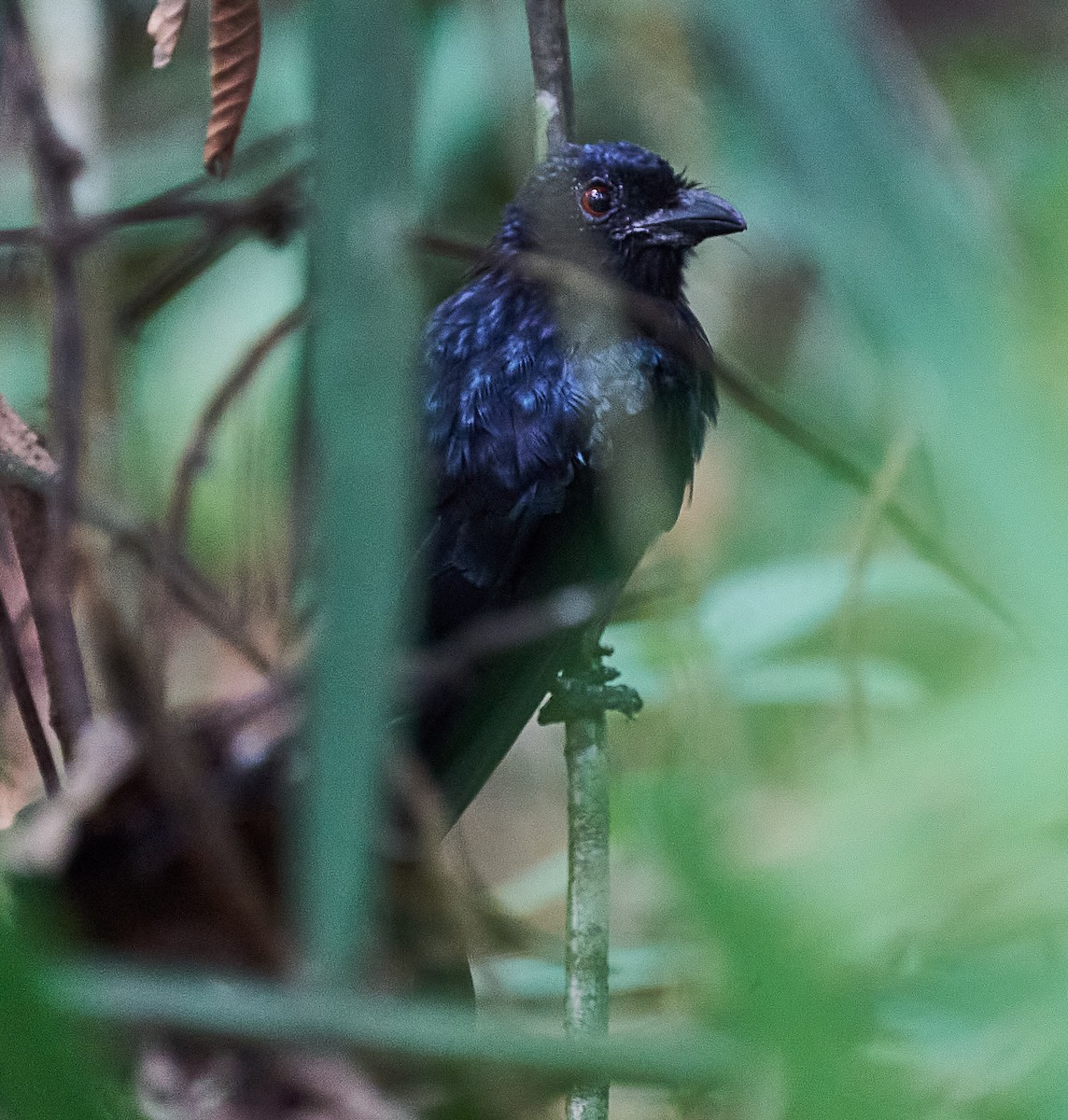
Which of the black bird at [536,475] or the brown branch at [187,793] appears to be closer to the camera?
the brown branch at [187,793]

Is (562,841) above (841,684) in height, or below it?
above

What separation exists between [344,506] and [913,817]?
588 millimetres

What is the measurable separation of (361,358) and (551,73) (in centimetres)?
160

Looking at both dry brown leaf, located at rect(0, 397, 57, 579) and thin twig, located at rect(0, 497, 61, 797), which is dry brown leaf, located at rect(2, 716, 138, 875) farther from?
dry brown leaf, located at rect(0, 397, 57, 579)

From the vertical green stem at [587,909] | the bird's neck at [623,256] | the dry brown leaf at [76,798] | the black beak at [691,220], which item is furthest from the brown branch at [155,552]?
the black beak at [691,220]

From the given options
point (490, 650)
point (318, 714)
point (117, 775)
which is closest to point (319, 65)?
point (318, 714)

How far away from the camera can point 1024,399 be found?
877 mm

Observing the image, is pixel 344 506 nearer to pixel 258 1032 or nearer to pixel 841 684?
pixel 258 1032

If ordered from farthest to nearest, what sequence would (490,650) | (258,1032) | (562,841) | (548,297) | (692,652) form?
(562,841), (548,297), (490,650), (692,652), (258,1032)

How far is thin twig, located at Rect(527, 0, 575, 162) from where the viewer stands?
249 centimetres

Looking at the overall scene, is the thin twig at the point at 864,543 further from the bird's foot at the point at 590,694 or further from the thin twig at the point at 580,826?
the bird's foot at the point at 590,694

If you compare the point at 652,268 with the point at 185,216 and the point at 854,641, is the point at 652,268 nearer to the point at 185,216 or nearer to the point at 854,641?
the point at 185,216

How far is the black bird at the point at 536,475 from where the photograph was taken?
9.77 ft

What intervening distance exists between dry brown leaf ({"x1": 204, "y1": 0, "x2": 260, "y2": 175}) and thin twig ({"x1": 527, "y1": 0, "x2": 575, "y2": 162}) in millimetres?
564
